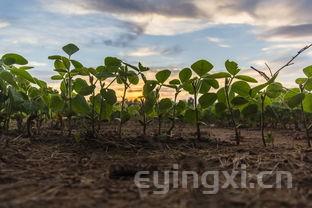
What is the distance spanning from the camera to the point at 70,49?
415cm

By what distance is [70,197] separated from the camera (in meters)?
2.16

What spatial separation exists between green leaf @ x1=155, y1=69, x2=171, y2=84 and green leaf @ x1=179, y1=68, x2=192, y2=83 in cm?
10

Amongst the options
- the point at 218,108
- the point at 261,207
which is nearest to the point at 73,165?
the point at 261,207

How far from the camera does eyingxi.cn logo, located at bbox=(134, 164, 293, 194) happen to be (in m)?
2.38

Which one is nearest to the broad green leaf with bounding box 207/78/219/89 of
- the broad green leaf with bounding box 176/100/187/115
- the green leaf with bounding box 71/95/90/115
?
the broad green leaf with bounding box 176/100/187/115

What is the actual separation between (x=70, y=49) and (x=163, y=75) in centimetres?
84

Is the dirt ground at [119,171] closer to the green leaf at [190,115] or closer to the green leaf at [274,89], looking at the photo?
the green leaf at [190,115]

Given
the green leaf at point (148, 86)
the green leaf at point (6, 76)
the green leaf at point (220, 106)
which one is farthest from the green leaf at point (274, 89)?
the green leaf at point (6, 76)

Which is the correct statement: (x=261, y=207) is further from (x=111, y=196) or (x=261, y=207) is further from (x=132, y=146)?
(x=132, y=146)

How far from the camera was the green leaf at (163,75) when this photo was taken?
4.11 metres

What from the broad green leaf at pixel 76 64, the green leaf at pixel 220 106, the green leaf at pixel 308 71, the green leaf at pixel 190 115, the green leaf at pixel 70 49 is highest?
the green leaf at pixel 70 49

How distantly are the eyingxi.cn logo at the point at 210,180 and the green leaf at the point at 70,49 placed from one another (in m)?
1.76

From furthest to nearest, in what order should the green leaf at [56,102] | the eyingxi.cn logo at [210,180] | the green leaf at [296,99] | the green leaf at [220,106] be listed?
the green leaf at [56,102] → the green leaf at [220,106] → the green leaf at [296,99] → the eyingxi.cn logo at [210,180]

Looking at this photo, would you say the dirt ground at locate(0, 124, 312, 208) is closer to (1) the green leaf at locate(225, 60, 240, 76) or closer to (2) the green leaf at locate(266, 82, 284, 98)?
(2) the green leaf at locate(266, 82, 284, 98)
